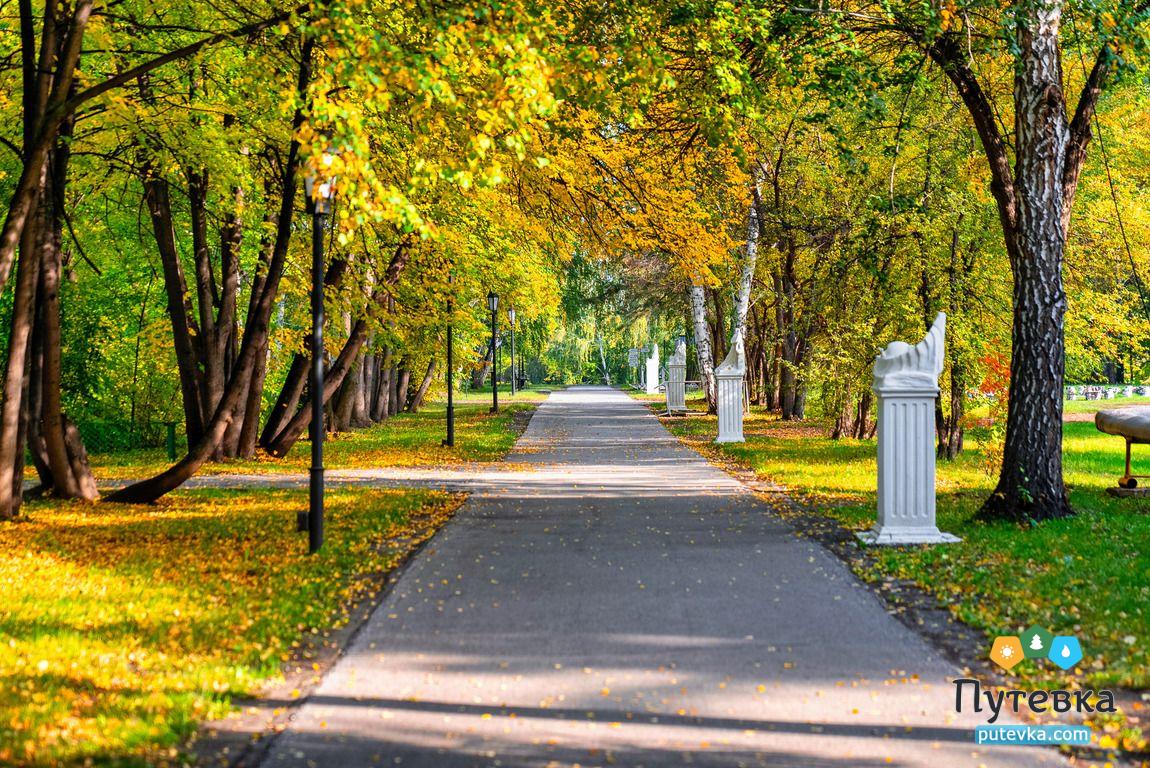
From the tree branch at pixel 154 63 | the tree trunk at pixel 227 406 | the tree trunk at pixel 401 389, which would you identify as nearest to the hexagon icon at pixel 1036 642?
the tree branch at pixel 154 63

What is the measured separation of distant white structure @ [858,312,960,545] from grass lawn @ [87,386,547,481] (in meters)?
10.9

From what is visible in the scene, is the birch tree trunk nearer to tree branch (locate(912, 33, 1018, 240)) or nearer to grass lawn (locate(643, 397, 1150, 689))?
grass lawn (locate(643, 397, 1150, 689))

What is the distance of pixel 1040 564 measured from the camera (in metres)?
9.00

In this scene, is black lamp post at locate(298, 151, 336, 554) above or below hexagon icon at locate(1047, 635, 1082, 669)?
above

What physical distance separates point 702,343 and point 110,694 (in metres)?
32.0

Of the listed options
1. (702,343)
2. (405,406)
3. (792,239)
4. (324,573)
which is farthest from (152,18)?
(405,406)

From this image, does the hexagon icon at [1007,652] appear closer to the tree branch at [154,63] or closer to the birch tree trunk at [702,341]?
the tree branch at [154,63]

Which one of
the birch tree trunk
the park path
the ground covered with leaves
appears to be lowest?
the park path

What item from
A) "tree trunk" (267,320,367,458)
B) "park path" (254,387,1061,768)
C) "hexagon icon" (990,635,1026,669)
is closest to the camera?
"park path" (254,387,1061,768)

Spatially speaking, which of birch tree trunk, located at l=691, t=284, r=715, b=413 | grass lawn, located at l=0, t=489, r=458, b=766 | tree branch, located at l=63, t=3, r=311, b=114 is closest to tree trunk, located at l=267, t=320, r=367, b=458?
grass lawn, located at l=0, t=489, r=458, b=766

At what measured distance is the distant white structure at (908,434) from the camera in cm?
1042

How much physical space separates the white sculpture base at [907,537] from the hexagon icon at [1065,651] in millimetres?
3607

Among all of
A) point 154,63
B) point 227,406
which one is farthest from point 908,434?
point 154,63

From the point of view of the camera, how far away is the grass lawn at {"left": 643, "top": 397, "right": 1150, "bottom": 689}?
255 inches
